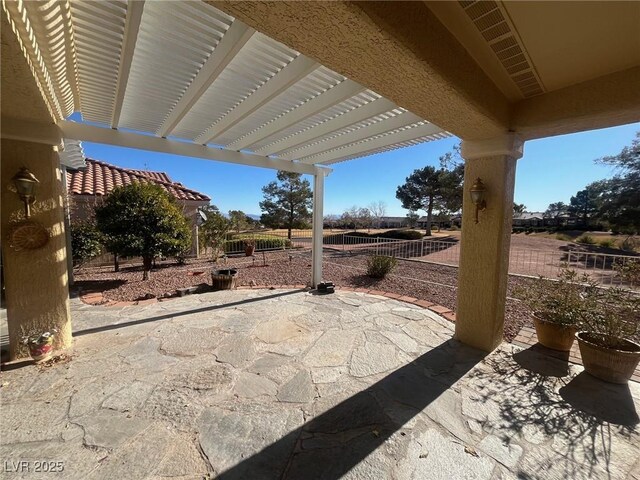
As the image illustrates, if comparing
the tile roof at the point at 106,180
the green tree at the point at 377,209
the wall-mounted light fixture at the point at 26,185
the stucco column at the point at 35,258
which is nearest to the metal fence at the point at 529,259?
the tile roof at the point at 106,180

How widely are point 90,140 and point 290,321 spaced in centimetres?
385

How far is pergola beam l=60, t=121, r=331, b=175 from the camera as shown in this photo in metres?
3.57

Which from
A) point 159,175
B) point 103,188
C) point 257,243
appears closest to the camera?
point 103,188

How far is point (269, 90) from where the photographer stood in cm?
280

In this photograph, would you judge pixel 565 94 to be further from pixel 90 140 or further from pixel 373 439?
pixel 90 140

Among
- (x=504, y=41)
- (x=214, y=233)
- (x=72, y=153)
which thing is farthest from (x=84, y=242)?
(x=504, y=41)

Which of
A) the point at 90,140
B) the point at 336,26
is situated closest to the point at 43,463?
the point at 336,26

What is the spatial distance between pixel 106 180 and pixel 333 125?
9514mm

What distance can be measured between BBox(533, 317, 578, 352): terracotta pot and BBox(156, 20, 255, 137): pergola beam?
14.9 feet

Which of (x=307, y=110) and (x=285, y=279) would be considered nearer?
(x=307, y=110)

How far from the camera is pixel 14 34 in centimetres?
146

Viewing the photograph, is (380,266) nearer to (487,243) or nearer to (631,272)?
(487,243)

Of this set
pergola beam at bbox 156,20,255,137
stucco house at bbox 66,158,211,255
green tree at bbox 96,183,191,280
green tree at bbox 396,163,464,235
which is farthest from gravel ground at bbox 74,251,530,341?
green tree at bbox 396,163,464,235

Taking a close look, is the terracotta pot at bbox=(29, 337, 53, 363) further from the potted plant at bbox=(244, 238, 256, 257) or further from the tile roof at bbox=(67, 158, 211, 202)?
the potted plant at bbox=(244, 238, 256, 257)
